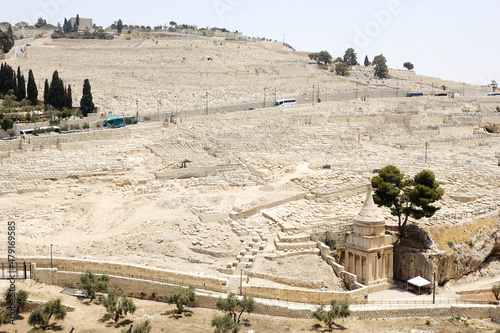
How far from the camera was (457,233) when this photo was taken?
1096 inches

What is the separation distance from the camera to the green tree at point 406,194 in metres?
27.2

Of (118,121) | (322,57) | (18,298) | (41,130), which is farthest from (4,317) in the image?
(322,57)

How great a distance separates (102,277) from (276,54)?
6536cm

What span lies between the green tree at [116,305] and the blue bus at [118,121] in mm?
21968

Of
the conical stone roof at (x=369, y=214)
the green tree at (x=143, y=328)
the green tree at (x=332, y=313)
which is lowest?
the green tree at (x=143, y=328)

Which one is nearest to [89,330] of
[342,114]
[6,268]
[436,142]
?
[6,268]

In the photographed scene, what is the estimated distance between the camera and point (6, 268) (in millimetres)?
23156

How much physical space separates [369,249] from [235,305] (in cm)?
614

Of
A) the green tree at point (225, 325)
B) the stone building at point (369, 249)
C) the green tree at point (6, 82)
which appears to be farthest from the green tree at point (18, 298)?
the green tree at point (6, 82)

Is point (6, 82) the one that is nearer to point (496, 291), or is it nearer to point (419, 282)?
point (419, 282)

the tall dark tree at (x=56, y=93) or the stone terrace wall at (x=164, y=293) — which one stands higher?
the tall dark tree at (x=56, y=93)

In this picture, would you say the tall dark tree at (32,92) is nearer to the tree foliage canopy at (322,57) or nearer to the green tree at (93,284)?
the green tree at (93,284)

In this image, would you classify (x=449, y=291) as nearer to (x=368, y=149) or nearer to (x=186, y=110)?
(x=368, y=149)

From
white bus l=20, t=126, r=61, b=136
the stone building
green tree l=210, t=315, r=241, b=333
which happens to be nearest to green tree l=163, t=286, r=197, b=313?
green tree l=210, t=315, r=241, b=333
